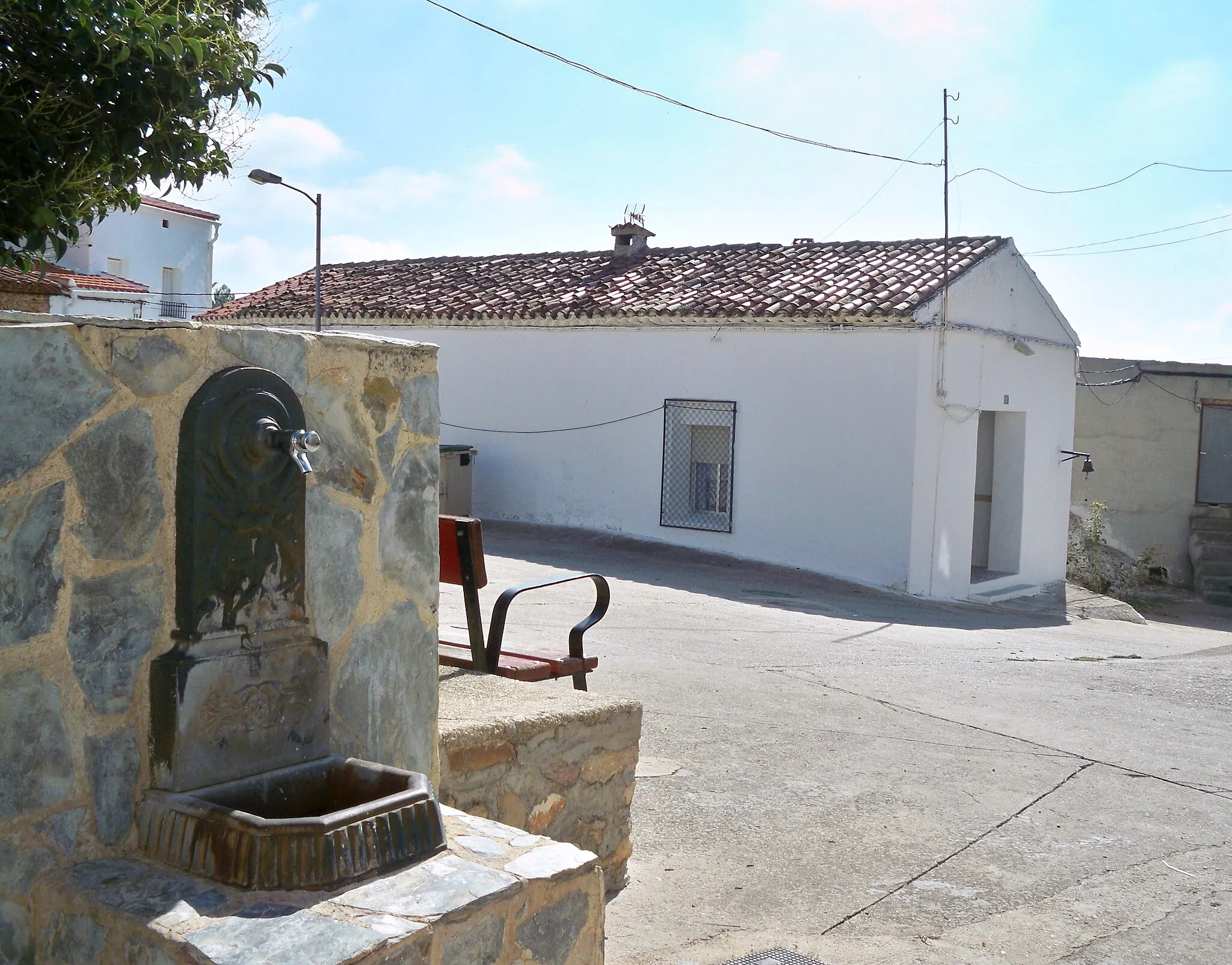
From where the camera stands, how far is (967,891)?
12.6 ft

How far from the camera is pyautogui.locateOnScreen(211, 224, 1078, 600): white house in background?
12.5 metres

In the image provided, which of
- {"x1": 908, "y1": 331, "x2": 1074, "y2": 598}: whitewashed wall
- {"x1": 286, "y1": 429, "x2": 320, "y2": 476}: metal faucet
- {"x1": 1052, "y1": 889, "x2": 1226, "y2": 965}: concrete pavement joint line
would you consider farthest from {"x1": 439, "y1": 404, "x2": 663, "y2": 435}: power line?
{"x1": 286, "y1": 429, "x2": 320, "y2": 476}: metal faucet

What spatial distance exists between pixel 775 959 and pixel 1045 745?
284 centimetres

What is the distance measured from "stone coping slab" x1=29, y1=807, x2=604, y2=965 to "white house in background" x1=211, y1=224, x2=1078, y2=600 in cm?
1045

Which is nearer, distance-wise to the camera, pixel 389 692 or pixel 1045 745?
pixel 389 692

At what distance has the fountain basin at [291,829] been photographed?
2.12m

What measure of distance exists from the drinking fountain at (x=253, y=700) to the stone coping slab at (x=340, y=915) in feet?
0.19

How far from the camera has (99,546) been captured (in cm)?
222

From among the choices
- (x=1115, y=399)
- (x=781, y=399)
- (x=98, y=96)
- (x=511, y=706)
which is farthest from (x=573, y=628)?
(x=1115, y=399)

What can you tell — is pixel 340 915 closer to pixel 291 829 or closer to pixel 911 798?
pixel 291 829

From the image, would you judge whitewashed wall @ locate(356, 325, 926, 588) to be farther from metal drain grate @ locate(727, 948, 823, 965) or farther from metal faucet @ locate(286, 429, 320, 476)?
metal faucet @ locate(286, 429, 320, 476)

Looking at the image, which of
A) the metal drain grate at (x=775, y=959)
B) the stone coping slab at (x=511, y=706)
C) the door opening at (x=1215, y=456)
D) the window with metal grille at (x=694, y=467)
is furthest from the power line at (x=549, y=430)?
the metal drain grate at (x=775, y=959)

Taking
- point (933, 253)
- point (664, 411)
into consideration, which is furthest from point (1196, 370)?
point (664, 411)

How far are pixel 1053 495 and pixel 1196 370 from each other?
5.13 meters
